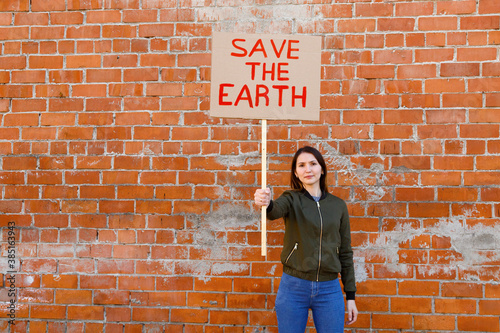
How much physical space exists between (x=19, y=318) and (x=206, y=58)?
2.32m

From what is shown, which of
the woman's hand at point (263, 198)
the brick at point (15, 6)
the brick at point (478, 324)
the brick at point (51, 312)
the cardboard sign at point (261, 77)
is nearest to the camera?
the woman's hand at point (263, 198)

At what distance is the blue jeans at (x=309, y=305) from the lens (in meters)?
2.19

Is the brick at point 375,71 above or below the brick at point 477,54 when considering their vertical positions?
below

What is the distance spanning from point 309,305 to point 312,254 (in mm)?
278

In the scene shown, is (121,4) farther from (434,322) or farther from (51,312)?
(434,322)

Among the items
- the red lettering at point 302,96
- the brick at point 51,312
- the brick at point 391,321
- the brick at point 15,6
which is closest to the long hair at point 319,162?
the red lettering at point 302,96

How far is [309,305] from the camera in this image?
2227mm

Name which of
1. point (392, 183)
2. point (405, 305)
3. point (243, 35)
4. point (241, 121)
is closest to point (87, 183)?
point (241, 121)

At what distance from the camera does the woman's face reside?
7.61 feet

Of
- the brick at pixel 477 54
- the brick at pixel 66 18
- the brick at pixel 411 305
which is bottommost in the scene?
the brick at pixel 411 305

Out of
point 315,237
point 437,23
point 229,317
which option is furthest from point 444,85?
point 229,317

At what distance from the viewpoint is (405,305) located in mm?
2816

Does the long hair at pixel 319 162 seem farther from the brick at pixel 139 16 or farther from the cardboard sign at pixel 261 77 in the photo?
the brick at pixel 139 16

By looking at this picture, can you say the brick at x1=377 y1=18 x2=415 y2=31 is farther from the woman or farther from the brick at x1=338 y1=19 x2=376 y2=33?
the woman
